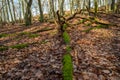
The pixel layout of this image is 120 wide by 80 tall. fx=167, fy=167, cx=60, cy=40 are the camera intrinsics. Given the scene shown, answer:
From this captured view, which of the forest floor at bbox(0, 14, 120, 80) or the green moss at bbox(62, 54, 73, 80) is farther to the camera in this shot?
the forest floor at bbox(0, 14, 120, 80)

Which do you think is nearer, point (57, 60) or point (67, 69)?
point (67, 69)

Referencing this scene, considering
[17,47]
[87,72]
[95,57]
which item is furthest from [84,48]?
[17,47]

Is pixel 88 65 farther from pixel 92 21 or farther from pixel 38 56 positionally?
pixel 92 21

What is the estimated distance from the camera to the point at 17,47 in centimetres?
766

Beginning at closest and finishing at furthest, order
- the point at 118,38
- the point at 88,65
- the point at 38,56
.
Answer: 1. the point at 88,65
2. the point at 38,56
3. the point at 118,38

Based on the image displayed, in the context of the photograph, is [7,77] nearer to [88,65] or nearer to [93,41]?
[88,65]

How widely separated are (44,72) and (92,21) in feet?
31.4

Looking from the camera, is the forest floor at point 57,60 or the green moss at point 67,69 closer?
the green moss at point 67,69

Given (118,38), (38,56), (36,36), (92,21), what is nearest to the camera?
(38,56)

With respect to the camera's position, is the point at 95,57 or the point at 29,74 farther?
the point at 95,57

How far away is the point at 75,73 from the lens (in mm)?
4809

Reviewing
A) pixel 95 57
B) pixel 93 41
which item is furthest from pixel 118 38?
pixel 95 57

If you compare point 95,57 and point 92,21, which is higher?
point 92,21

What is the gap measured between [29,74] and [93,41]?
471cm
